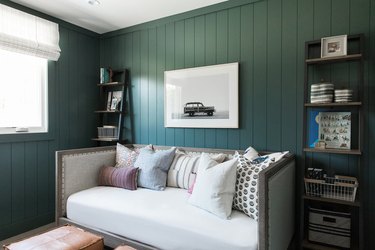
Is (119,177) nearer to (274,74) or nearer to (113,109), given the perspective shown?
(113,109)

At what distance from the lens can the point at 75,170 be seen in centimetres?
247

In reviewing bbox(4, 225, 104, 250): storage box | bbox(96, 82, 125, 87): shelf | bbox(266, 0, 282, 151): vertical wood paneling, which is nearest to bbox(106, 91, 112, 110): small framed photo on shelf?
bbox(96, 82, 125, 87): shelf

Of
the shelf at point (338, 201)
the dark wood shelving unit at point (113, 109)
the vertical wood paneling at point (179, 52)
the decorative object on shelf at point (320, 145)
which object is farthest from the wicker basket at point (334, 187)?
the dark wood shelving unit at point (113, 109)

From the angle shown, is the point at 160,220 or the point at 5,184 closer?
the point at 160,220

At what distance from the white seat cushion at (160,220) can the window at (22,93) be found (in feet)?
3.57

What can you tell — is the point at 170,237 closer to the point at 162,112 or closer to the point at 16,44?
the point at 162,112

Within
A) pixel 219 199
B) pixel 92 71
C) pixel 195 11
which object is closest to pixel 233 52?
pixel 195 11

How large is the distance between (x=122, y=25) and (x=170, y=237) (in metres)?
2.67

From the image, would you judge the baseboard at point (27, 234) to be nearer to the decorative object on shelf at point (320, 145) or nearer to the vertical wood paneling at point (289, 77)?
the vertical wood paneling at point (289, 77)

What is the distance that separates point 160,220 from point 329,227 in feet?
4.47

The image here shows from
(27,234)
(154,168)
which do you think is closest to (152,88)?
(154,168)

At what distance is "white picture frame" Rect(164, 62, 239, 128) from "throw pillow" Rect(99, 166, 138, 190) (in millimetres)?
764

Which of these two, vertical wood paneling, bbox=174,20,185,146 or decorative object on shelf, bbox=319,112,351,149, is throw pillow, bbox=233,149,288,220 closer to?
decorative object on shelf, bbox=319,112,351,149

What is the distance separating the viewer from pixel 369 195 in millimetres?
1998
